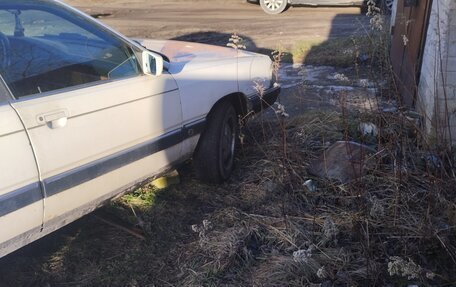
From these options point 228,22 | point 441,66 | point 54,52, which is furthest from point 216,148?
point 228,22

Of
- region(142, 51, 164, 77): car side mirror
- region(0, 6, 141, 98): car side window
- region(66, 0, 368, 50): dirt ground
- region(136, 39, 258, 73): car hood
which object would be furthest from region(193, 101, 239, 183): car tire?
region(66, 0, 368, 50): dirt ground

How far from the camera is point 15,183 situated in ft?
7.88

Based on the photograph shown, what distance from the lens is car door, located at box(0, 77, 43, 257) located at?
2.36m

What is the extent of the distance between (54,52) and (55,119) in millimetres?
597

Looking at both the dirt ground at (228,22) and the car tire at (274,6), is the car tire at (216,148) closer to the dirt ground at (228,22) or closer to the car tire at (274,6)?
the dirt ground at (228,22)

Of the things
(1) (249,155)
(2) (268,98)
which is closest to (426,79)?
(2) (268,98)

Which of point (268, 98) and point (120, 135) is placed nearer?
point (120, 135)

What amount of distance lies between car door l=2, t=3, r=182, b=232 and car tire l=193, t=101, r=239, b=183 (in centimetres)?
43

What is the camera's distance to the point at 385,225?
3135 millimetres

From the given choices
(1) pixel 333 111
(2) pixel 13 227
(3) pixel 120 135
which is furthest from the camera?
(1) pixel 333 111

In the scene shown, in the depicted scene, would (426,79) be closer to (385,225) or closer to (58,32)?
(385,225)

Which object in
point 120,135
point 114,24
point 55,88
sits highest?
point 55,88

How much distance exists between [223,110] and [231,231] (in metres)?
1.09

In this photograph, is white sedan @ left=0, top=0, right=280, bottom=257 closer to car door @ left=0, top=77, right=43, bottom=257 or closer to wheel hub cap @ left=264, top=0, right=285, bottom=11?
car door @ left=0, top=77, right=43, bottom=257
